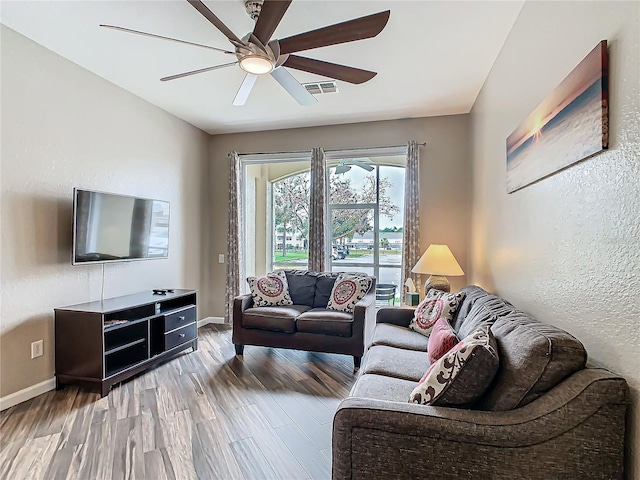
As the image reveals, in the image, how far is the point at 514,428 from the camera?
4.03 feet

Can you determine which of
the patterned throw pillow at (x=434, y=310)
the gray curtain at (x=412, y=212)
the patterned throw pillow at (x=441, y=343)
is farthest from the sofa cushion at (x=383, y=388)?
the gray curtain at (x=412, y=212)

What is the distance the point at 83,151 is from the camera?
328 centimetres

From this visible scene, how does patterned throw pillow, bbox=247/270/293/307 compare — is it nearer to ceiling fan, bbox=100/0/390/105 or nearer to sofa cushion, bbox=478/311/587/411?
ceiling fan, bbox=100/0/390/105

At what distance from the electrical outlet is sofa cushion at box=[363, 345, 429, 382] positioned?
262 centimetres

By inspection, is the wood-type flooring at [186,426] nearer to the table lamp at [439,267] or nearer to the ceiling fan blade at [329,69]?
the table lamp at [439,267]

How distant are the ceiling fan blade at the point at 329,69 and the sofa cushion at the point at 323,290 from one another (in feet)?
7.42

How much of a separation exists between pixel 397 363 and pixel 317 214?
275 centimetres

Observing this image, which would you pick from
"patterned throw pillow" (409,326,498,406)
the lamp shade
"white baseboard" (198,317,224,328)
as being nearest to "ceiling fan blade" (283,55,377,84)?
"patterned throw pillow" (409,326,498,406)

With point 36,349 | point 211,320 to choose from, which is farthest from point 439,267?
point 36,349

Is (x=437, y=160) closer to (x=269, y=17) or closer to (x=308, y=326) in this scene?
(x=308, y=326)

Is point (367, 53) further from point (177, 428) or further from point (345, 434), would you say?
point (177, 428)

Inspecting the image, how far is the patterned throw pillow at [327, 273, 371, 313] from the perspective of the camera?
12.3 ft

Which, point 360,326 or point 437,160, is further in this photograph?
point 437,160

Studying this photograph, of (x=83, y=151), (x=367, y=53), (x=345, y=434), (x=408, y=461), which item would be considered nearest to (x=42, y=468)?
(x=345, y=434)
